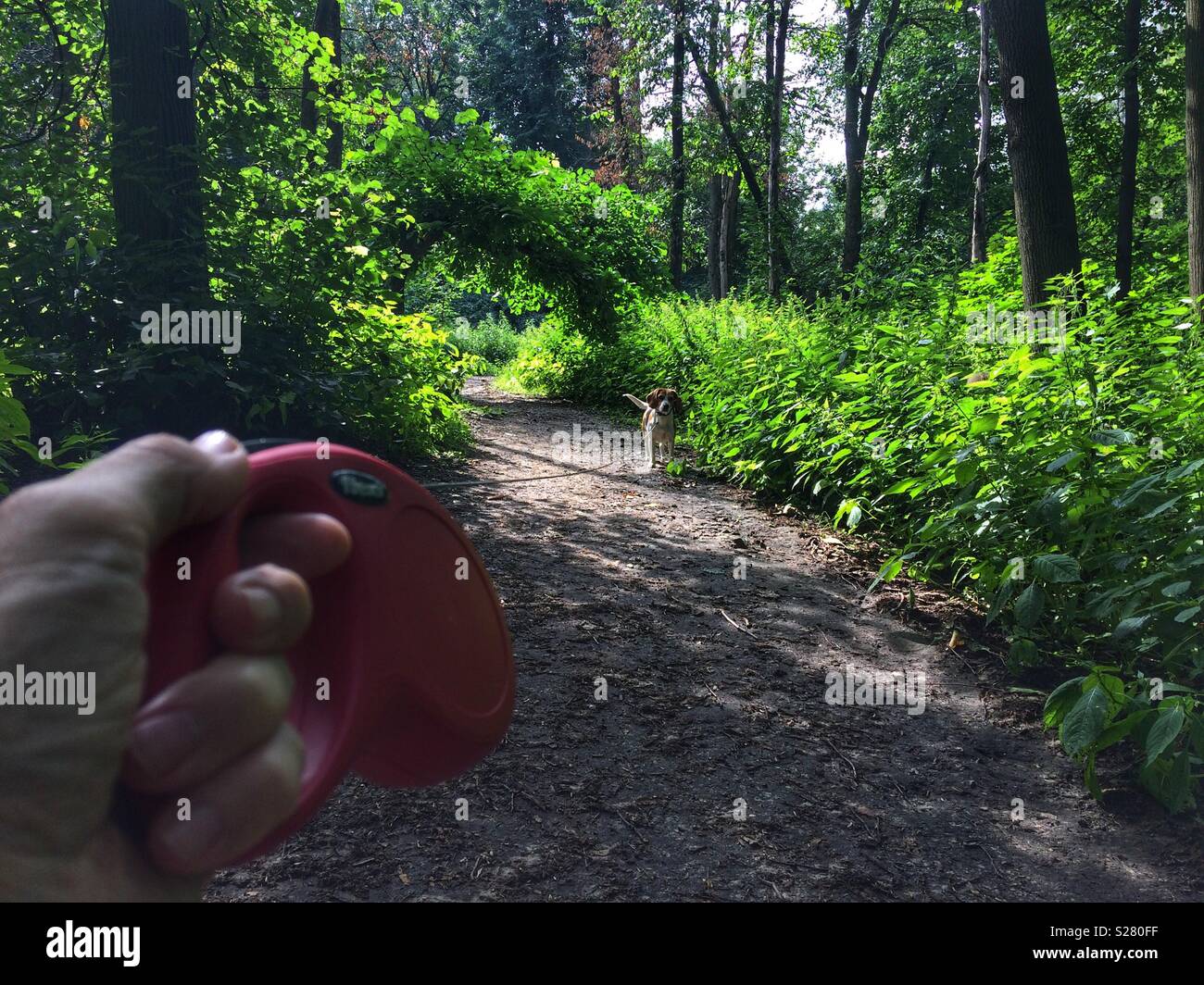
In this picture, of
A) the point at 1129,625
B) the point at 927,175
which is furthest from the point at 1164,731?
the point at 927,175

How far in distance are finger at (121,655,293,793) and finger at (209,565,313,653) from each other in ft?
0.06

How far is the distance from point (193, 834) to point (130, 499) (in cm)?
27

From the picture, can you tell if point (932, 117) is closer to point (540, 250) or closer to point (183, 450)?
point (540, 250)

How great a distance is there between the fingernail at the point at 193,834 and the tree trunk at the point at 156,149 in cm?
608

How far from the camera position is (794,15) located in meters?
18.7

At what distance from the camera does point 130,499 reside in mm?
657

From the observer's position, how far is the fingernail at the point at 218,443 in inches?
28.9

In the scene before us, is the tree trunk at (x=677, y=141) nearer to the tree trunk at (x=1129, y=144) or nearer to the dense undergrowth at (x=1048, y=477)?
the tree trunk at (x=1129, y=144)

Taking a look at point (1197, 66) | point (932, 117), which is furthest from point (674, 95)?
point (1197, 66)

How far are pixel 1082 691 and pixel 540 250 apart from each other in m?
11.4

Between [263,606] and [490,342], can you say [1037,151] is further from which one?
[490,342]

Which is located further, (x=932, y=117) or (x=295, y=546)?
(x=932, y=117)

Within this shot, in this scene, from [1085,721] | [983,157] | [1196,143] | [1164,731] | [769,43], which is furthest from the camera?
[769,43]
